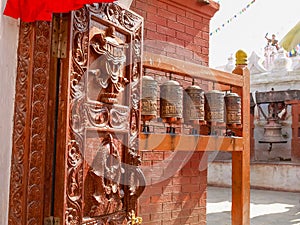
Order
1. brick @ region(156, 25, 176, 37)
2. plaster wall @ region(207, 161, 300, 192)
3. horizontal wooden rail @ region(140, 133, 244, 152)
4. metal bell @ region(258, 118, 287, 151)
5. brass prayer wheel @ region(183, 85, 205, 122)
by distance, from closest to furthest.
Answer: horizontal wooden rail @ region(140, 133, 244, 152) < brass prayer wheel @ region(183, 85, 205, 122) < brick @ region(156, 25, 176, 37) < plaster wall @ region(207, 161, 300, 192) < metal bell @ region(258, 118, 287, 151)

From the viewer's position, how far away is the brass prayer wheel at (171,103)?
8.23ft

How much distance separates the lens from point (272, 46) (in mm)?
13648

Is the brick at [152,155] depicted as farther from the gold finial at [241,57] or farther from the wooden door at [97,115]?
the gold finial at [241,57]

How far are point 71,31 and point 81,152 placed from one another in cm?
55

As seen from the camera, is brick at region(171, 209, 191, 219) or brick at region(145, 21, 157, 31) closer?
brick at region(145, 21, 157, 31)

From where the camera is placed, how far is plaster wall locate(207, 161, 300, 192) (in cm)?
698

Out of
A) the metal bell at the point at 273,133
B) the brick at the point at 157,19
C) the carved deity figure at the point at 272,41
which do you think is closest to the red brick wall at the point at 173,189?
the brick at the point at 157,19

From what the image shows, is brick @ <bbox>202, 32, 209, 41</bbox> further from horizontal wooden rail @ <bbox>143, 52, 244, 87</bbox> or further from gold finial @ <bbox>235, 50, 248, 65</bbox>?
horizontal wooden rail @ <bbox>143, 52, 244, 87</bbox>

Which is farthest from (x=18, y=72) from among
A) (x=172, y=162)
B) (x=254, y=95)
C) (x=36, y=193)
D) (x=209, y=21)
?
(x=254, y=95)

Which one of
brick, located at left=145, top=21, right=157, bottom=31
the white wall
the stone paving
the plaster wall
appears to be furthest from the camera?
the plaster wall

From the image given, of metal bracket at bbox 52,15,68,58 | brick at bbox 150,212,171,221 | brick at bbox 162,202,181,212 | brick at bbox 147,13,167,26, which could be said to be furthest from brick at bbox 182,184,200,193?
metal bracket at bbox 52,15,68,58

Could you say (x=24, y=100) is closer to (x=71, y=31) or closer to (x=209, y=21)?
(x=71, y=31)

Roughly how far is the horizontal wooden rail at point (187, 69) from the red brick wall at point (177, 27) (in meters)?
0.46

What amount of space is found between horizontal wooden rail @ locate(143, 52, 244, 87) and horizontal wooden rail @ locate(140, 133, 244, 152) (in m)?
0.47
